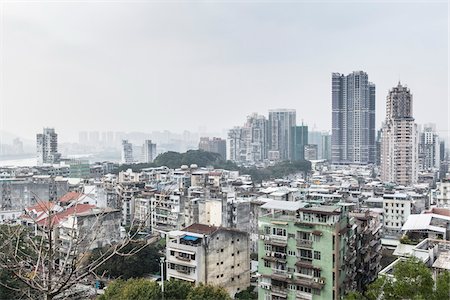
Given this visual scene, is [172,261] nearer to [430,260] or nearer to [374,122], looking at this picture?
[430,260]

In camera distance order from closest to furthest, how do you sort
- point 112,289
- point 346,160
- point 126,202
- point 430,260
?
point 430,260
point 112,289
point 126,202
point 346,160

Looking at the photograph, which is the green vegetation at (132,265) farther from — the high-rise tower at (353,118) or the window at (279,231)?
the high-rise tower at (353,118)

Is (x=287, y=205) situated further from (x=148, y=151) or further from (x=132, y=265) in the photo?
(x=148, y=151)

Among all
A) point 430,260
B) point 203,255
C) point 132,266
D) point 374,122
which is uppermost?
point 374,122

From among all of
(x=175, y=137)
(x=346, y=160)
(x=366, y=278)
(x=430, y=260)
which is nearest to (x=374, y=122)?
(x=346, y=160)

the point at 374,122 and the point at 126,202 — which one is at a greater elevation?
the point at 374,122

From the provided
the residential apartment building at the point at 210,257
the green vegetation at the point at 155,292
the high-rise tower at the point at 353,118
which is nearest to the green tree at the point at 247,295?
the residential apartment building at the point at 210,257

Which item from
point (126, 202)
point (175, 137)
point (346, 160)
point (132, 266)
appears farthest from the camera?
point (175, 137)

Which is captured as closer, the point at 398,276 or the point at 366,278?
the point at 398,276
